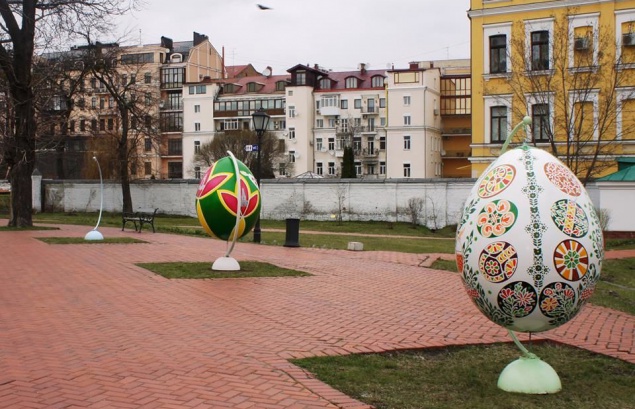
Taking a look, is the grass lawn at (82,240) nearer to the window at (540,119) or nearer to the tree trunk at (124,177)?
the window at (540,119)

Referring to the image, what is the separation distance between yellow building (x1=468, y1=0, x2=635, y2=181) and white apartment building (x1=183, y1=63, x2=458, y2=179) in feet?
112

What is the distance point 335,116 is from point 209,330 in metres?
72.4

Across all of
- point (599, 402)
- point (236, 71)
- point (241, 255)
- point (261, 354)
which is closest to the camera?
point (599, 402)

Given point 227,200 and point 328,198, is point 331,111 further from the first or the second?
point 227,200

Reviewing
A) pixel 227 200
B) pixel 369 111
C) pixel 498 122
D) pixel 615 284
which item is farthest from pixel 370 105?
pixel 227 200

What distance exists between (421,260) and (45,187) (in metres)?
34.9

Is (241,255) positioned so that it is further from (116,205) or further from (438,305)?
(116,205)

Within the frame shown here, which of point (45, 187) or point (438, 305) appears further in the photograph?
point (45, 187)

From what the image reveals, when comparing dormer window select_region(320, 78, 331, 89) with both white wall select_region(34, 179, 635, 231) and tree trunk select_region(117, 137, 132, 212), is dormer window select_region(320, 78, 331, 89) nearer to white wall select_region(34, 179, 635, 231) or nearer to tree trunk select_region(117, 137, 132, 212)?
white wall select_region(34, 179, 635, 231)

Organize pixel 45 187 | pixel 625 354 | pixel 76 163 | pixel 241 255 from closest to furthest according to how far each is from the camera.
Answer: pixel 625 354 < pixel 241 255 < pixel 45 187 < pixel 76 163

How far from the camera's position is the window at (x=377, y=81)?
79681mm

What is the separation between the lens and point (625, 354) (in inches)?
292

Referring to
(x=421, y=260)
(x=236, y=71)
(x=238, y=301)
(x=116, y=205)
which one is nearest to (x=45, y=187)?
(x=116, y=205)

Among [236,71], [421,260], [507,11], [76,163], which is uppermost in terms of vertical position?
[236,71]
